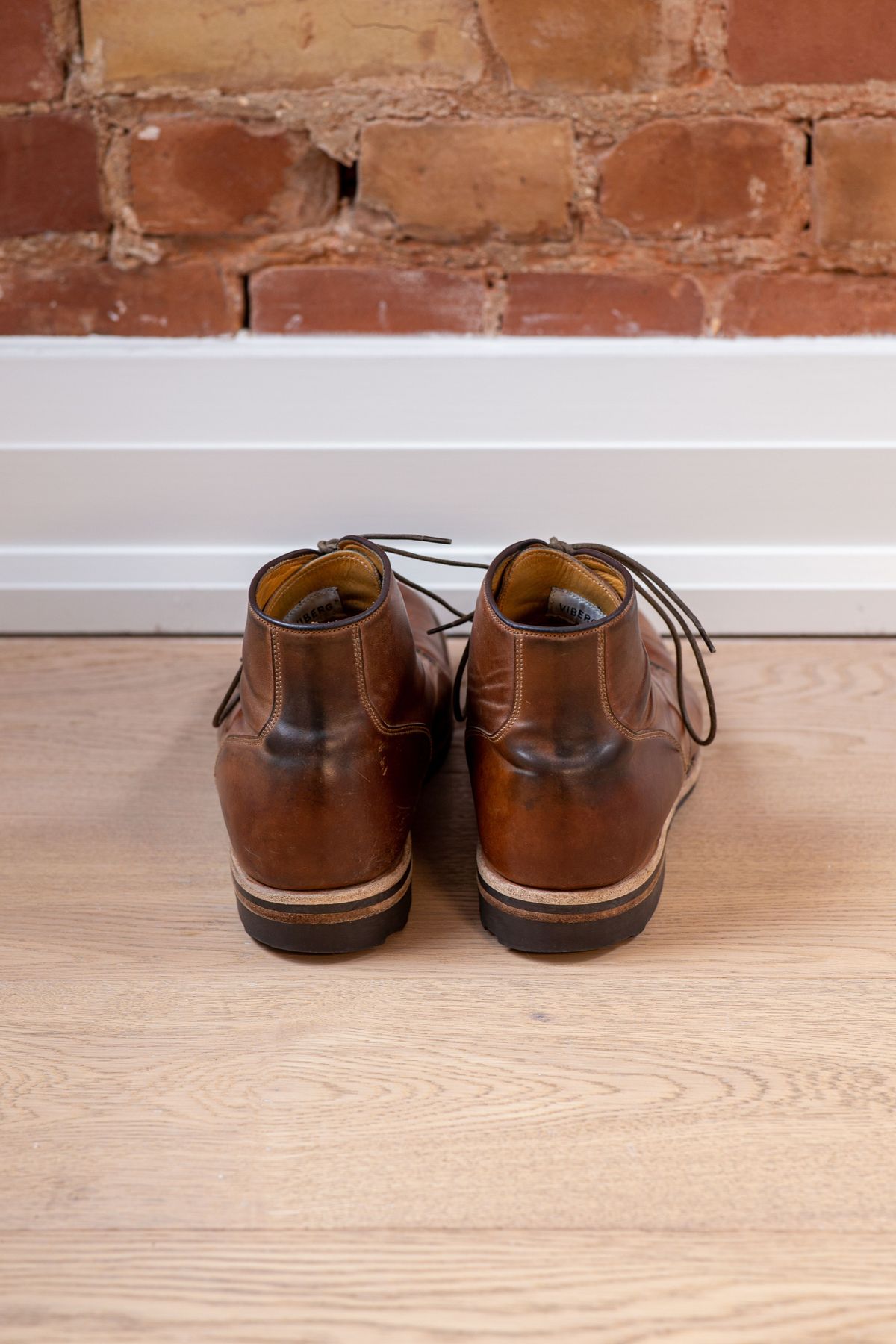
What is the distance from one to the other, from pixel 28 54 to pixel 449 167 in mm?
470

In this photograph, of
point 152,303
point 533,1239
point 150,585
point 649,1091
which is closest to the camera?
point 533,1239

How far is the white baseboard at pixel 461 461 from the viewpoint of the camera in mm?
1264

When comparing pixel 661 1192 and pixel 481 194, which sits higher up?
pixel 481 194

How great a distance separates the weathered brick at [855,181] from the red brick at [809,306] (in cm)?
5

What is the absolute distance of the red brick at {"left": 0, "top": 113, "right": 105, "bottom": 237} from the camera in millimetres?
1184

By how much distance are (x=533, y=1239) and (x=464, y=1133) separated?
0.09m

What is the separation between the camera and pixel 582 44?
1.13 metres

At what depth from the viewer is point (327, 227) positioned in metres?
1.22

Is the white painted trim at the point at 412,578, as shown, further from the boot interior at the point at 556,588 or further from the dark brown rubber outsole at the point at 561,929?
the dark brown rubber outsole at the point at 561,929

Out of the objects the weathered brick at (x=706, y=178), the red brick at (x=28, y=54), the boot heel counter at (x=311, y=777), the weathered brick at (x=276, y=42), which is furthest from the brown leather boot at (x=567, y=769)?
the red brick at (x=28, y=54)

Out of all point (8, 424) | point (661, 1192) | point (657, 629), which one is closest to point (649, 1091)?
point (661, 1192)

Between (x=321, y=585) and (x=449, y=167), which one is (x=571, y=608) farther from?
(x=449, y=167)

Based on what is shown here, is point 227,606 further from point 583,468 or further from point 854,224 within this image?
point 854,224

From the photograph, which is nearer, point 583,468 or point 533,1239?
point 533,1239
